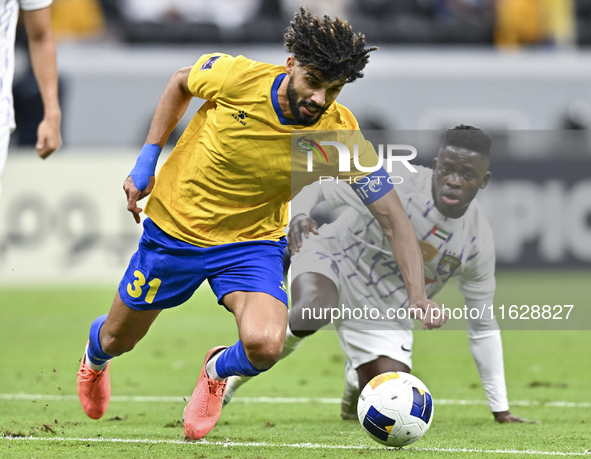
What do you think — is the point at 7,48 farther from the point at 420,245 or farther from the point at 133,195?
the point at 420,245

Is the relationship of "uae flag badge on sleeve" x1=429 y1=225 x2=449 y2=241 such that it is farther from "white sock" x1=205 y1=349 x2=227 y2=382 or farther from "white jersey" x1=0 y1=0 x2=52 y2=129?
"white jersey" x1=0 y1=0 x2=52 y2=129

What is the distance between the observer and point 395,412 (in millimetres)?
4395

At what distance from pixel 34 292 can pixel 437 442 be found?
916 cm

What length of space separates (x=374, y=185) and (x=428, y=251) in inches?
52.3

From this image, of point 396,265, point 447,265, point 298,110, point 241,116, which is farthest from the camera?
point 396,265

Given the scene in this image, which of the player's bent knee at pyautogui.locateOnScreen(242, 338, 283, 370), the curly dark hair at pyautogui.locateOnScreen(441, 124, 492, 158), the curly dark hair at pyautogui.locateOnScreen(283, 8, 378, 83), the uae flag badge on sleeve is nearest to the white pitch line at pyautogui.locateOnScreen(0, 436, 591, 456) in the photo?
the player's bent knee at pyautogui.locateOnScreen(242, 338, 283, 370)

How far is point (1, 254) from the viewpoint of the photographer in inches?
483

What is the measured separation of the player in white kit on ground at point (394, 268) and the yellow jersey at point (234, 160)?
1.03 meters

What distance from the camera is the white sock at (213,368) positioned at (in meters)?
4.63

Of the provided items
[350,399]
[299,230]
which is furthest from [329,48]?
[350,399]

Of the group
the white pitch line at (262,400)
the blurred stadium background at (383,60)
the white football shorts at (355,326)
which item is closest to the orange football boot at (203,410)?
the white football shorts at (355,326)

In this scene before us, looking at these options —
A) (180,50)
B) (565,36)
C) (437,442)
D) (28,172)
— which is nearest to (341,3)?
(180,50)

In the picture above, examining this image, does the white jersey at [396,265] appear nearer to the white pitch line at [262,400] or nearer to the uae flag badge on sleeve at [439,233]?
the uae flag badge on sleeve at [439,233]

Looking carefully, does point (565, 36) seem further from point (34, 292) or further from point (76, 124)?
point (34, 292)
